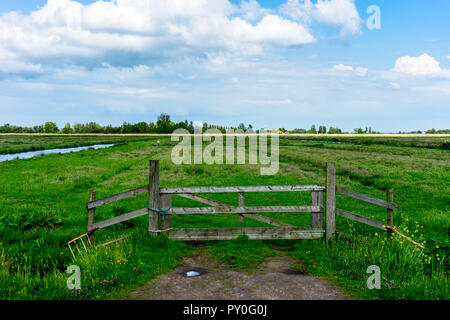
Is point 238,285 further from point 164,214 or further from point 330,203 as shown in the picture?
point 330,203

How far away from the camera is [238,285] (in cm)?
802

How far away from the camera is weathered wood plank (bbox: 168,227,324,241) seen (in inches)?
449

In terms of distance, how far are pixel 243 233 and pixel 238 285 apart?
353 cm

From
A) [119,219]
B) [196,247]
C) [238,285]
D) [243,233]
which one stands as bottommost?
[196,247]

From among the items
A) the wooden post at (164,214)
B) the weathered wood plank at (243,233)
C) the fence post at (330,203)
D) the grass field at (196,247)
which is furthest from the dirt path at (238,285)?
the fence post at (330,203)

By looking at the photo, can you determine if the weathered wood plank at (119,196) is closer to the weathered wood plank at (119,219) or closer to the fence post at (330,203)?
the weathered wood plank at (119,219)

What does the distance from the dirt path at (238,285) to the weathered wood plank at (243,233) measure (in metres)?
1.90

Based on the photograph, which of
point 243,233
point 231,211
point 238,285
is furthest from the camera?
point 243,233

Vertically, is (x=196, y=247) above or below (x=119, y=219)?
below

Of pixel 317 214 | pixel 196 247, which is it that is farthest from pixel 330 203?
pixel 196 247

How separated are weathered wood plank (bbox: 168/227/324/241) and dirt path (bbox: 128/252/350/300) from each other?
74.7 inches

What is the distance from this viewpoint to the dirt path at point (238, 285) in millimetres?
7431

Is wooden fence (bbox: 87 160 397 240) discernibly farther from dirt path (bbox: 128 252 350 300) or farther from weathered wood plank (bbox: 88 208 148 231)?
dirt path (bbox: 128 252 350 300)

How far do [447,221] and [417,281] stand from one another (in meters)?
9.34
